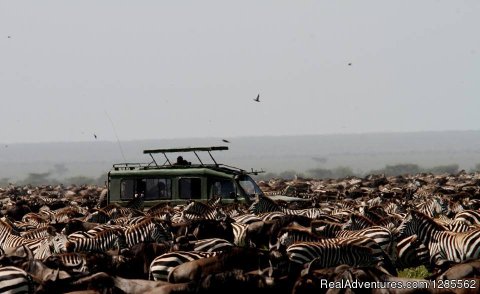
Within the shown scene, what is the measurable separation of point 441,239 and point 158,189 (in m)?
12.8

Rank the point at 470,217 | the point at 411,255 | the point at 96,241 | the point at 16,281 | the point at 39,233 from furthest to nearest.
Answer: the point at 470,217 → the point at 39,233 → the point at 96,241 → the point at 411,255 → the point at 16,281

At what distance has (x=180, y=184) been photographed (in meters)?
28.7

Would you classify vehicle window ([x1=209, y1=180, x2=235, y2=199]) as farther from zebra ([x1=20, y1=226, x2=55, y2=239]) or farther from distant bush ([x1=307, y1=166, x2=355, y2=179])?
distant bush ([x1=307, y1=166, x2=355, y2=179])

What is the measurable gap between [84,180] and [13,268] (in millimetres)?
109217

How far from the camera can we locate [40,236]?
20906 millimetres

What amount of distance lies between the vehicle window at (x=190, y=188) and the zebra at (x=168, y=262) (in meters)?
13.8

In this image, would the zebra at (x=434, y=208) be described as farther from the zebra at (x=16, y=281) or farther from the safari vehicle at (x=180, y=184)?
the zebra at (x=16, y=281)

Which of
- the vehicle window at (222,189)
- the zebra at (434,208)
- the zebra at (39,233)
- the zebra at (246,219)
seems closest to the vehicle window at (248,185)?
the vehicle window at (222,189)

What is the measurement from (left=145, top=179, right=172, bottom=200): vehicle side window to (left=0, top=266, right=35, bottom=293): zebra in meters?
16.1

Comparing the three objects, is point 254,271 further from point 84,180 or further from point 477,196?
point 84,180

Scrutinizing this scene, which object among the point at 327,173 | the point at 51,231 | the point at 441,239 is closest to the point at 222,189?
the point at 51,231

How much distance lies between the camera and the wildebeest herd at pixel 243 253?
12.0 meters

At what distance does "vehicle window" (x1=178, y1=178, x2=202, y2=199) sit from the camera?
28509 millimetres

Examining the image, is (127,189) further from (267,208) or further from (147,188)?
(267,208)
